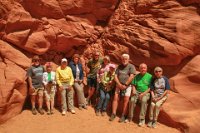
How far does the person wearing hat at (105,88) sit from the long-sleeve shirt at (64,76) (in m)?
0.79

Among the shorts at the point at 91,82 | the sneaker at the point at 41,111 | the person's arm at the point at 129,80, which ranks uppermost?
the person's arm at the point at 129,80

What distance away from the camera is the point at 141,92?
667 cm

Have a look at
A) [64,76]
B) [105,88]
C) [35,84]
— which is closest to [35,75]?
[35,84]

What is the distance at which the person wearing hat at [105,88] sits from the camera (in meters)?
6.88

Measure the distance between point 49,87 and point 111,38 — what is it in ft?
7.80

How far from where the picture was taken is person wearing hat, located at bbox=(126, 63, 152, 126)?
6.54 meters

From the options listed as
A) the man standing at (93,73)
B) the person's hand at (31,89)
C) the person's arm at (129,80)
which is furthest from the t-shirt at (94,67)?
the person's hand at (31,89)

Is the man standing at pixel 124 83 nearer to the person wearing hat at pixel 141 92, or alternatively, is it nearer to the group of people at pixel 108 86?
the group of people at pixel 108 86

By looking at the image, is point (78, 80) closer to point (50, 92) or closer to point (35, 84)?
point (50, 92)

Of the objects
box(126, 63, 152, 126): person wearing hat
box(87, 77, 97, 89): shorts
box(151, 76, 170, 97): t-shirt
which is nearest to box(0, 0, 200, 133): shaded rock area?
box(151, 76, 170, 97): t-shirt

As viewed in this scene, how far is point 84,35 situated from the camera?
817 centimetres

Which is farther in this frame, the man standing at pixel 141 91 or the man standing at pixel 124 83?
the man standing at pixel 124 83

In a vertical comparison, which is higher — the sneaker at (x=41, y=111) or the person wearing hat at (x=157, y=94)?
the person wearing hat at (x=157, y=94)

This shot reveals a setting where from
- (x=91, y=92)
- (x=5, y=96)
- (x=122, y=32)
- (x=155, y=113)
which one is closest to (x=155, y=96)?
(x=155, y=113)
